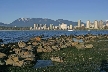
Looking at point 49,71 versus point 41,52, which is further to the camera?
point 41,52

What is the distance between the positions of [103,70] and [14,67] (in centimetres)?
940

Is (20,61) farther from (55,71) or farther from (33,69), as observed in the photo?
(55,71)

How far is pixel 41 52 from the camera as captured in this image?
39.8 meters

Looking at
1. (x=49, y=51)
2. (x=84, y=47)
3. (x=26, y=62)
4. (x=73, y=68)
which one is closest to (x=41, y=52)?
(x=49, y=51)

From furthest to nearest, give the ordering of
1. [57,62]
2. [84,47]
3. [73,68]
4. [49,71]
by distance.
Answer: [84,47] → [57,62] → [73,68] → [49,71]

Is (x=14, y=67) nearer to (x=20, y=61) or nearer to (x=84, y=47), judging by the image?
(x=20, y=61)

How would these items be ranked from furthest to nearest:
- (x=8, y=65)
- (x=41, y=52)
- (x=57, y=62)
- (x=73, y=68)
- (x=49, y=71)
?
(x=41, y=52)
(x=57, y=62)
(x=8, y=65)
(x=73, y=68)
(x=49, y=71)

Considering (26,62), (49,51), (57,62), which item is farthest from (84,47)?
(26,62)

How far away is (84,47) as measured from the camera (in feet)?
147

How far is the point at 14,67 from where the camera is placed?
84.4 ft

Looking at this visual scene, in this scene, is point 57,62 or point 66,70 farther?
point 57,62

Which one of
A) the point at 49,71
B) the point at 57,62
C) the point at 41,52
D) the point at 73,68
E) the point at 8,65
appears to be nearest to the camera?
the point at 49,71

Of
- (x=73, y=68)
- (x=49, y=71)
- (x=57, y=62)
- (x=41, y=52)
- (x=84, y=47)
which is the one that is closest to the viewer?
(x=49, y=71)

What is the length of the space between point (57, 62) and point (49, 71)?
596cm
